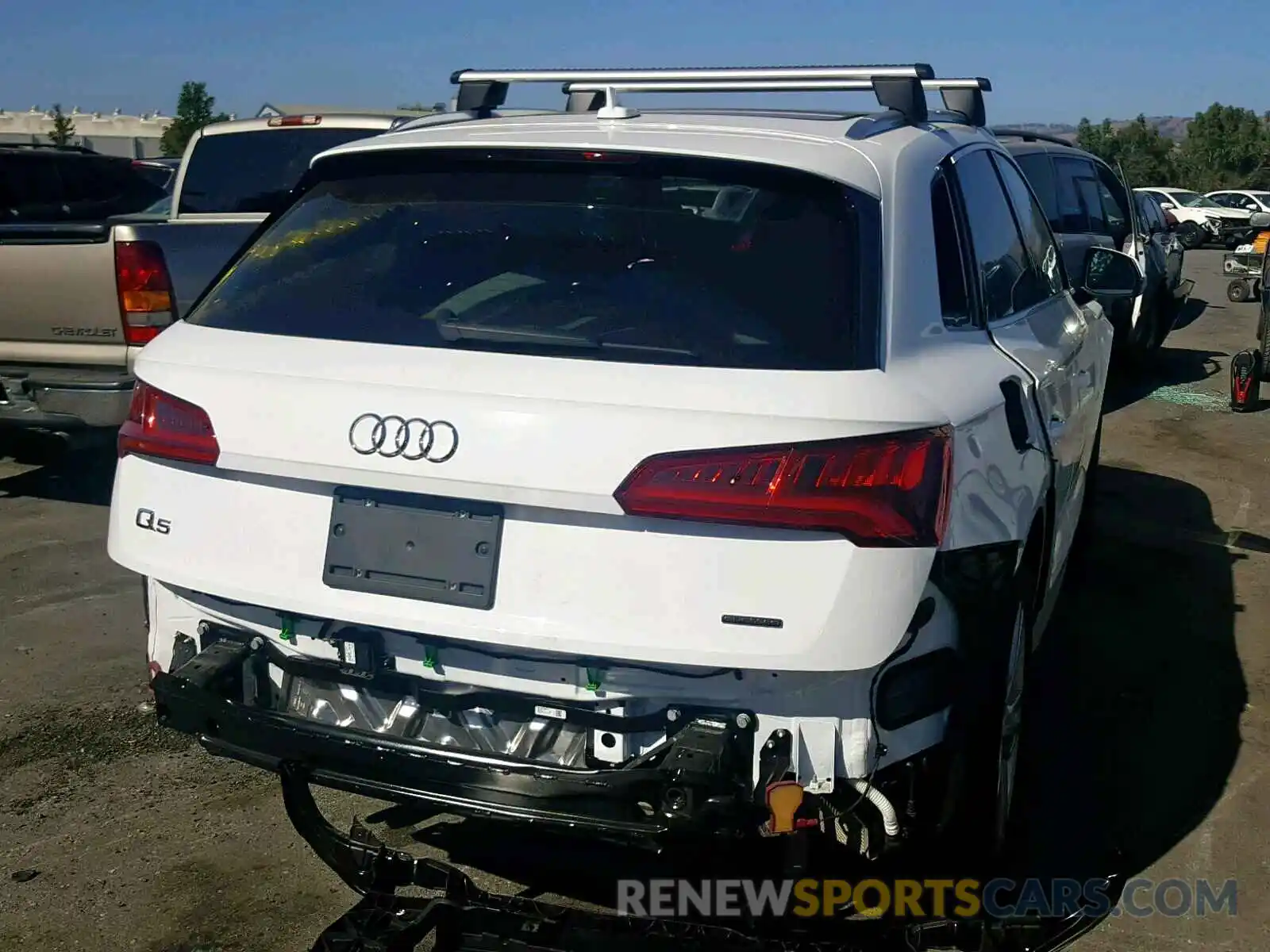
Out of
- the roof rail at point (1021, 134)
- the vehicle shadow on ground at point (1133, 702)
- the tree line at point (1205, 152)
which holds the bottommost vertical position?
the tree line at point (1205, 152)

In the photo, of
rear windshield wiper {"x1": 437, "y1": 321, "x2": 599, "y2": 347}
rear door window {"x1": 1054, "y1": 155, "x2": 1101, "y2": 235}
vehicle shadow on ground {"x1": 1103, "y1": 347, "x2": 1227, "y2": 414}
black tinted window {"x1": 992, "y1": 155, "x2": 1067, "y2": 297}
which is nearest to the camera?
rear windshield wiper {"x1": 437, "y1": 321, "x2": 599, "y2": 347}

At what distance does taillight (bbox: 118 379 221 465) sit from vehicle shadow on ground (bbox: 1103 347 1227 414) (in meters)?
8.94

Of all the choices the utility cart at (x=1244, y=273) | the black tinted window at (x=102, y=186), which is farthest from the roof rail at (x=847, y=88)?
the utility cart at (x=1244, y=273)

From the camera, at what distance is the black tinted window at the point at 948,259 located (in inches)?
125

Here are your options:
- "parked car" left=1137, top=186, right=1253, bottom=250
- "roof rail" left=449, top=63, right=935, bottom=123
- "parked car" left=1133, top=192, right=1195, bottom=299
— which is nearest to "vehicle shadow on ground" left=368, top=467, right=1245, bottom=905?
"roof rail" left=449, top=63, right=935, bottom=123

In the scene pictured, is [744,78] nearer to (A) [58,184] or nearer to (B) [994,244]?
(B) [994,244]

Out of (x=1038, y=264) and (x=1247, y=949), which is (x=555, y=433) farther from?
(x=1038, y=264)

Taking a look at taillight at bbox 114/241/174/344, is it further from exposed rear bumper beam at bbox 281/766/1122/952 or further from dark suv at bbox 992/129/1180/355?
dark suv at bbox 992/129/1180/355

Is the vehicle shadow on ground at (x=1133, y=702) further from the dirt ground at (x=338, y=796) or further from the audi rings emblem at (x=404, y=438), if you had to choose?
the audi rings emblem at (x=404, y=438)

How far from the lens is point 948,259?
3256 mm

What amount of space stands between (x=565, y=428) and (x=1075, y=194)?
980cm

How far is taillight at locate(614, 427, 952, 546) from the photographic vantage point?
254 cm

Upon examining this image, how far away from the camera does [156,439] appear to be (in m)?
3.01

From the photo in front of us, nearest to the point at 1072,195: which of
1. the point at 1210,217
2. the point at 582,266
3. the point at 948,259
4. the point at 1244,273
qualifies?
the point at 1244,273
